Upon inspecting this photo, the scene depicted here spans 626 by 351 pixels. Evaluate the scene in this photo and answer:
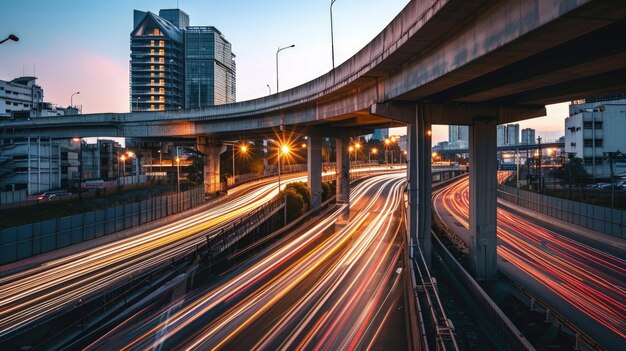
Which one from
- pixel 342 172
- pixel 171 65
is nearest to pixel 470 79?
pixel 342 172

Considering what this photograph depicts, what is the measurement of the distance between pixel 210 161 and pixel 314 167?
68.7ft

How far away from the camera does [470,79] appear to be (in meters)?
13.8

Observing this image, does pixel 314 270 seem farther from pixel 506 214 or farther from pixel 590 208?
pixel 506 214

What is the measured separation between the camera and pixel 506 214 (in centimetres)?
4128

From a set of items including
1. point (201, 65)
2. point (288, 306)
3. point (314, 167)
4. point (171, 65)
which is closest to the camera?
point (288, 306)

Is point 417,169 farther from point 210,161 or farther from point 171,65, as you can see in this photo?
point 171,65

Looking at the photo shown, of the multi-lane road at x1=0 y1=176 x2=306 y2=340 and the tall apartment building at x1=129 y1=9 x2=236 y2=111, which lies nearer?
the multi-lane road at x1=0 y1=176 x2=306 y2=340

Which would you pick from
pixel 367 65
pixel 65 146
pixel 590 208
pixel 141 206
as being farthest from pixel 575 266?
pixel 65 146

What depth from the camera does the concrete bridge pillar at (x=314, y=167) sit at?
130ft

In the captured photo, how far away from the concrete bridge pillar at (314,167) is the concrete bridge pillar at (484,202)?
21.2 m

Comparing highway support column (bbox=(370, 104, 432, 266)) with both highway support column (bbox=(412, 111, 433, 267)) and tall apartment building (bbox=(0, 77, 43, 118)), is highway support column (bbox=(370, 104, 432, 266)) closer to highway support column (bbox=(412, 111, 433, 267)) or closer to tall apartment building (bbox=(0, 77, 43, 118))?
highway support column (bbox=(412, 111, 433, 267))

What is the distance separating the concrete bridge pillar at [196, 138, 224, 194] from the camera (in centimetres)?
5266

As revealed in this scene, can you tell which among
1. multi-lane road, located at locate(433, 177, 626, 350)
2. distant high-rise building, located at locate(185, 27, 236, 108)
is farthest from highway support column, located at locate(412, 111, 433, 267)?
distant high-rise building, located at locate(185, 27, 236, 108)

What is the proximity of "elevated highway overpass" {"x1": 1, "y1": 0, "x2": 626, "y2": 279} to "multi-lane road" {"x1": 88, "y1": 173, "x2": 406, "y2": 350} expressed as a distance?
4.64m
